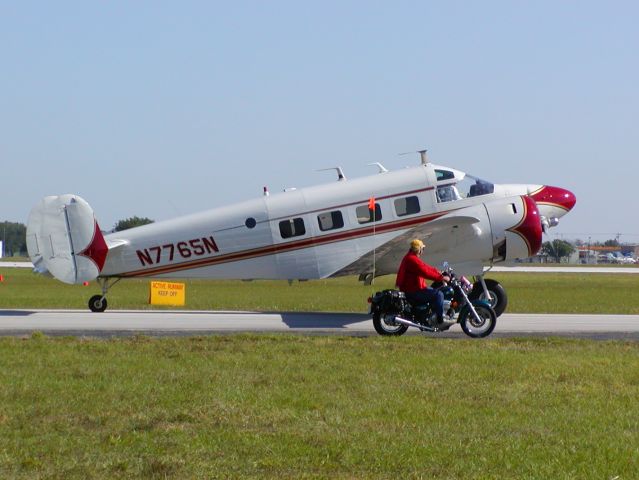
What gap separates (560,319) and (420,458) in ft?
52.5

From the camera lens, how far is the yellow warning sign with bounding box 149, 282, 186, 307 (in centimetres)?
3238

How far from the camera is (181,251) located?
24.5m

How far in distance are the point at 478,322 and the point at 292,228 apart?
22.8 ft

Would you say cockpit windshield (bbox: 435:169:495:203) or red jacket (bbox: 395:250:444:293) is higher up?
cockpit windshield (bbox: 435:169:495:203)

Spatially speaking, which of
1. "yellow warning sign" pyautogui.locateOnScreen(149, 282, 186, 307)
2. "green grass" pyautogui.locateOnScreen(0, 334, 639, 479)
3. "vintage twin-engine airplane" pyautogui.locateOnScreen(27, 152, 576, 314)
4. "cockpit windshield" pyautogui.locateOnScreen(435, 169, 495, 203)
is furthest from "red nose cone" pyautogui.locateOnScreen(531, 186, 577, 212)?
"yellow warning sign" pyautogui.locateOnScreen(149, 282, 186, 307)

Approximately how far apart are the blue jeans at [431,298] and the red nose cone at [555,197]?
25.0 ft

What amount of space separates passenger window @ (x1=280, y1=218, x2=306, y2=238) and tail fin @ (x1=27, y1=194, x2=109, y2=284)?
4.66 m

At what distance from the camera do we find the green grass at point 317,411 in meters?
8.30

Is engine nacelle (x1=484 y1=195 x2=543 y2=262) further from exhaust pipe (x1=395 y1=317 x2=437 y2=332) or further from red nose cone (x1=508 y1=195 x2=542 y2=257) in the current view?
exhaust pipe (x1=395 y1=317 x2=437 y2=332)

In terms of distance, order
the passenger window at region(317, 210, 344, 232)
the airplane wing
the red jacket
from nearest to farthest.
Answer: the red jacket < the airplane wing < the passenger window at region(317, 210, 344, 232)

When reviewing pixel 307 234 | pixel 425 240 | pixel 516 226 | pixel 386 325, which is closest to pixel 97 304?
pixel 307 234

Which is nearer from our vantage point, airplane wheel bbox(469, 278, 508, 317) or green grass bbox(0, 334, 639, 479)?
green grass bbox(0, 334, 639, 479)

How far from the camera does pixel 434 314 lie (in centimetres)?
1811

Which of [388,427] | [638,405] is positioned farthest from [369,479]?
[638,405]
